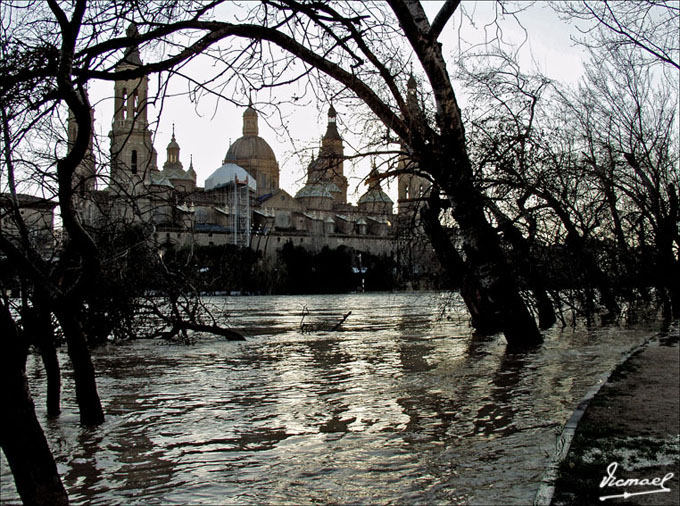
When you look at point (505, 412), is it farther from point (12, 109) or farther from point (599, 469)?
point (12, 109)

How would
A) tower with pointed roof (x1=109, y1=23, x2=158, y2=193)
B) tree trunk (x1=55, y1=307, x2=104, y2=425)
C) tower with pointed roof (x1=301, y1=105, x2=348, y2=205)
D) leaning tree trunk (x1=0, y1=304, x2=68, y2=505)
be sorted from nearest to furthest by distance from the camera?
1. leaning tree trunk (x1=0, y1=304, x2=68, y2=505)
2. tower with pointed roof (x1=109, y1=23, x2=158, y2=193)
3. tree trunk (x1=55, y1=307, x2=104, y2=425)
4. tower with pointed roof (x1=301, y1=105, x2=348, y2=205)

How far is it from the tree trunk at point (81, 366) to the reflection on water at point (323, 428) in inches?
5.1

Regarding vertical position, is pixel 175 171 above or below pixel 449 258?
above

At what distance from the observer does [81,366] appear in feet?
16.6

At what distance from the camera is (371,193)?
10984 mm

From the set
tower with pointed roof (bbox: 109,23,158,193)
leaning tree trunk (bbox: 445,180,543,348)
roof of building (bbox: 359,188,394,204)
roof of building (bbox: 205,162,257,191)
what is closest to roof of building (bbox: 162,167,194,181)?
roof of building (bbox: 205,162,257,191)

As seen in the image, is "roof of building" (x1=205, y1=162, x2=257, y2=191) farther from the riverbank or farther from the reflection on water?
the riverbank

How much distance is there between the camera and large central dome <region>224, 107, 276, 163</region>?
9669 cm

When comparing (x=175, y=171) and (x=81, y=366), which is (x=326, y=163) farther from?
(x=175, y=171)

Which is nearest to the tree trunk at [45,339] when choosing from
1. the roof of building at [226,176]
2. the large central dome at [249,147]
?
the roof of building at [226,176]

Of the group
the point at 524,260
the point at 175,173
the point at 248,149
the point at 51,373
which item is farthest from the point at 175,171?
the point at 51,373

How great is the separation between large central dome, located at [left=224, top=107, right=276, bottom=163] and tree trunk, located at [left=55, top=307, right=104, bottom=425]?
9282cm

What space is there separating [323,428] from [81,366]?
6.01 feet

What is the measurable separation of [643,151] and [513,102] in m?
5.69
